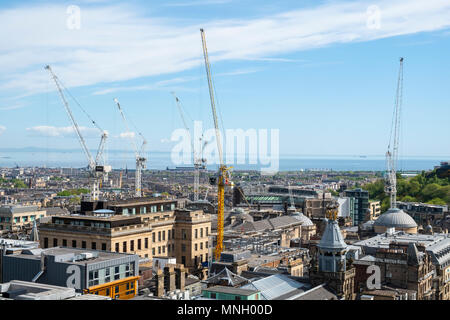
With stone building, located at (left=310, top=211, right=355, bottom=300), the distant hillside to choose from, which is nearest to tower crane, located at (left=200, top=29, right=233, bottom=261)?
stone building, located at (left=310, top=211, right=355, bottom=300)

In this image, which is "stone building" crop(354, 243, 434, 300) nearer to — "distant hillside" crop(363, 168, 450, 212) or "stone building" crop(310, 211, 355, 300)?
"stone building" crop(310, 211, 355, 300)

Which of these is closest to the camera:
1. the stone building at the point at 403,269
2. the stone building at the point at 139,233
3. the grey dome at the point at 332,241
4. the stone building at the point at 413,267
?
the grey dome at the point at 332,241

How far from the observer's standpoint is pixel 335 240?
41188mm

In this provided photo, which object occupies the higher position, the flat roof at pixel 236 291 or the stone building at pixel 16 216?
the flat roof at pixel 236 291

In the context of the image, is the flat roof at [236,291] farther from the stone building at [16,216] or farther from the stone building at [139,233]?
the stone building at [16,216]

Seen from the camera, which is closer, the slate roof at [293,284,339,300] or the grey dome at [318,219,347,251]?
the slate roof at [293,284,339,300]

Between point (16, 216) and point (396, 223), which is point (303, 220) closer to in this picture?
point (396, 223)

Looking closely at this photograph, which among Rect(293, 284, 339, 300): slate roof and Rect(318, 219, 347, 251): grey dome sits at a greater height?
Rect(318, 219, 347, 251): grey dome

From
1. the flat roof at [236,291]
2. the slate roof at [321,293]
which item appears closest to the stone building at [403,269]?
the slate roof at [321,293]

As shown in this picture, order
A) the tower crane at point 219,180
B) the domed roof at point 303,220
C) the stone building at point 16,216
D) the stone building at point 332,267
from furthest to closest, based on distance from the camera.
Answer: the stone building at point 16,216, the domed roof at point 303,220, the tower crane at point 219,180, the stone building at point 332,267
